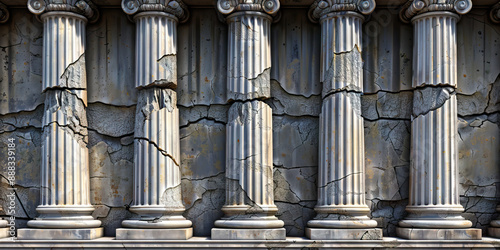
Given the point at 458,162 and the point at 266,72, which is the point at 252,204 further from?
the point at 458,162

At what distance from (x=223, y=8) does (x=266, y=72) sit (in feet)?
3.65

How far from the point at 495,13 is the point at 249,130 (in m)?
4.13

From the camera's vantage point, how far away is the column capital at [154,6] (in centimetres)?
781

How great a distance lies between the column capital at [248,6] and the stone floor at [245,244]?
3269mm

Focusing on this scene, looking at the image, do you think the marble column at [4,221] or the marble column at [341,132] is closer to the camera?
the marble column at [341,132]

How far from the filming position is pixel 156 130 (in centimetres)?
776

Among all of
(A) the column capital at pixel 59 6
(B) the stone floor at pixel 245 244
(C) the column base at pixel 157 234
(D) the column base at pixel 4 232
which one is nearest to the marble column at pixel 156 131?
(C) the column base at pixel 157 234

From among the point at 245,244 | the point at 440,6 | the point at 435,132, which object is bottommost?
the point at 245,244

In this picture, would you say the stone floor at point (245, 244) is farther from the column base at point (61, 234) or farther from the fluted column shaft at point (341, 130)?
the fluted column shaft at point (341, 130)

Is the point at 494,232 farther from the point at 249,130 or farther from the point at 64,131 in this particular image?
the point at 64,131

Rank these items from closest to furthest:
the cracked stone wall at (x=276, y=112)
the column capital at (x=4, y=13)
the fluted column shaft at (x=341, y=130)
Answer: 1. the fluted column shaft at (x=341, y=130)
2. the cracked stone wall at (x=276, y=112)
3. the column capital at (x=4, y=13)

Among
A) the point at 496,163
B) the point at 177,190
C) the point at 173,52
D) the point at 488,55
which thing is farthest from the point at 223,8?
the point at 496,163

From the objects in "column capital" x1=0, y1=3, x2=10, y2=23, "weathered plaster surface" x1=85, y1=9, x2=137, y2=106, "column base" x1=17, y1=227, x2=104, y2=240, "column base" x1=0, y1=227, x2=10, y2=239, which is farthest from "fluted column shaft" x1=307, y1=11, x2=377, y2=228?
"column capital" x1=0, y1=3, x2=10, y2=23

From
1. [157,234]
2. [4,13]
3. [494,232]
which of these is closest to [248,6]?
[157,234]
